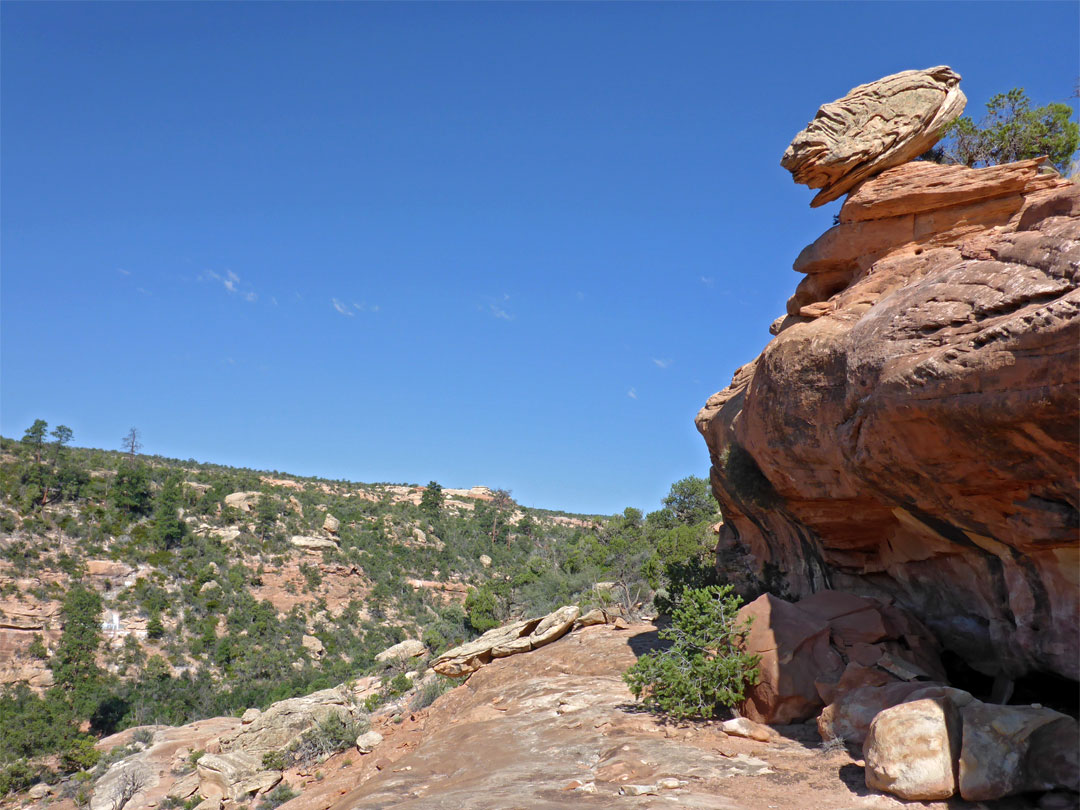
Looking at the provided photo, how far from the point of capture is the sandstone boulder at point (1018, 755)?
21.2 ft

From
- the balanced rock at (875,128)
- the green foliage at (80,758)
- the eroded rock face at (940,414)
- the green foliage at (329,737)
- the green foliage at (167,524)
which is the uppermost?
the balanced rock at (875,128)

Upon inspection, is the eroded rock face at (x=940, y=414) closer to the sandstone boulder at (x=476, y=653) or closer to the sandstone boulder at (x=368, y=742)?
the sandstone boulder at (x=476, y=653)

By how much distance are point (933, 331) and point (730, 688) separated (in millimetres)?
6033

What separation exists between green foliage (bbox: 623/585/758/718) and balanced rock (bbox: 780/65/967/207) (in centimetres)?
807

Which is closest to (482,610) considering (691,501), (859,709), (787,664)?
(691,501)

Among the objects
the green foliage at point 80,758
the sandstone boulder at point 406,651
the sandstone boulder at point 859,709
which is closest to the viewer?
the sandstone boulder at point 859,709

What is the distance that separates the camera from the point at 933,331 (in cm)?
800

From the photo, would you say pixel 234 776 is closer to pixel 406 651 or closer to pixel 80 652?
pixel 406 651

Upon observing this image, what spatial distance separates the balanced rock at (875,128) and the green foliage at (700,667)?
8.07m

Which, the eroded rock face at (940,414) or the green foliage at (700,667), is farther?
the green foliage at (700,667)

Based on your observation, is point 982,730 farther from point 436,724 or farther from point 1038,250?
point 436,724

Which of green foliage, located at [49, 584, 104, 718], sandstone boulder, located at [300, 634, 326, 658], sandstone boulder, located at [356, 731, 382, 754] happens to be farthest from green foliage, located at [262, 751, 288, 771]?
sandstone boulder, located at [300, 634, 326, 658]

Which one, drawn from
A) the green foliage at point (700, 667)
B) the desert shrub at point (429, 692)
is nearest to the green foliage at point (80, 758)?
the desert shrub at point (429, 692)

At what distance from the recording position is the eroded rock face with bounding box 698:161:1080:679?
700 cm
